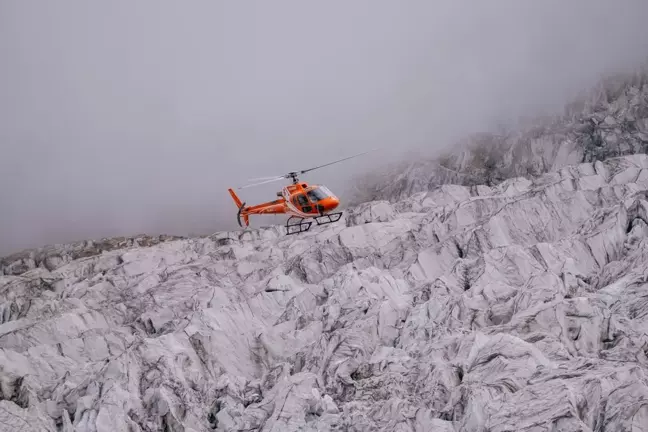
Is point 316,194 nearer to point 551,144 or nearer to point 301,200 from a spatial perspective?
point 301,200

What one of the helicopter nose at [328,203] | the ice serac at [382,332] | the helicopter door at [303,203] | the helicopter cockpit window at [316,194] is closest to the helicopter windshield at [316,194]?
the helicopter cockpit window at [316,194]

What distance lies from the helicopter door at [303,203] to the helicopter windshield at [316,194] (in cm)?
46

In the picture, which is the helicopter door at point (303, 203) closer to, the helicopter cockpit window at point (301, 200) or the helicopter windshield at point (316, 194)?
the helicopter cockpit window at point (301, 200)

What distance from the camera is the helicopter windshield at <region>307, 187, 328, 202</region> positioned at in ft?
131

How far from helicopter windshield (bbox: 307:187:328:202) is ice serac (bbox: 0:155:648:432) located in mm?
7421

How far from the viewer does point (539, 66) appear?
10362 cm

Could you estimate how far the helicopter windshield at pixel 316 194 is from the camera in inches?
1570

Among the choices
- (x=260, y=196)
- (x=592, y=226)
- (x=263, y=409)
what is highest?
(x=263, y=409)

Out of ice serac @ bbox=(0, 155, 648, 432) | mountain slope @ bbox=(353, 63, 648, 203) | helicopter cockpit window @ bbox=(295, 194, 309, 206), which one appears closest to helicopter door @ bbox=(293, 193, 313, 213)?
helicopter cockpit window @ bbox=(295, 194, 309, 206)

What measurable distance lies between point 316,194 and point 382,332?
9.10m

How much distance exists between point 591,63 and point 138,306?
72035 mm

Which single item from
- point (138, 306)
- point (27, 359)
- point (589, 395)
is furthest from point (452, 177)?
point (589, 395)

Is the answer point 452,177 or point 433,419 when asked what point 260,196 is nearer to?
point 452,177

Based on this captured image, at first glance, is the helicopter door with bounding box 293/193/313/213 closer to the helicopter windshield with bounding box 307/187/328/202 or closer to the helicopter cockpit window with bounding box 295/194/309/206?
the helicopter cockpit window with bounding box 295/194/309/206
